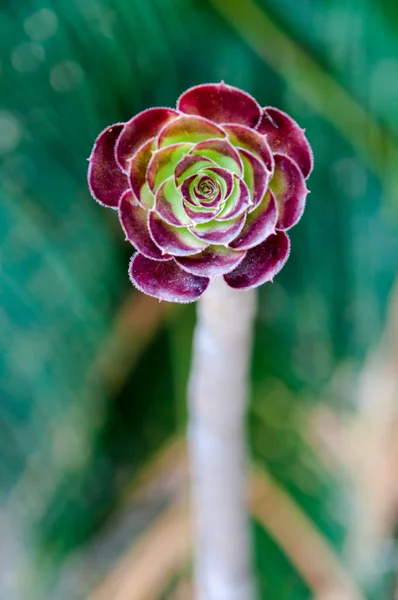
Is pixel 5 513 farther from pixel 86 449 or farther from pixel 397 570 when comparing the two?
pixel 397 570

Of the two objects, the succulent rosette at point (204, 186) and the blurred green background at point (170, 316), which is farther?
the blurred green background at point (170, 316)

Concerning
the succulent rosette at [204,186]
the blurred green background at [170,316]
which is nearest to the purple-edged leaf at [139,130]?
the succulent rosette at [204,186]

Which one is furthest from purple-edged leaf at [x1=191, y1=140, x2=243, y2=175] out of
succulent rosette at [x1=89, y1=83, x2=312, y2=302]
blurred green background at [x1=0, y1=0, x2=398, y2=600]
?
blurred green background at [x1=0, y1=0, x2=398, y2=600]

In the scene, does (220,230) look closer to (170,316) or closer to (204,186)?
(204,186)

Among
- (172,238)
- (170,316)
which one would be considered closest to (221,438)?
(170,316)

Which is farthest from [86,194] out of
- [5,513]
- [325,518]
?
[325,518]

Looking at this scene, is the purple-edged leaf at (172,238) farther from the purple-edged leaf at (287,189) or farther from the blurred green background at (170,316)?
the blurred green background at (170,316)

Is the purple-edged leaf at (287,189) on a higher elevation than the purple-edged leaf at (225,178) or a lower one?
higher
